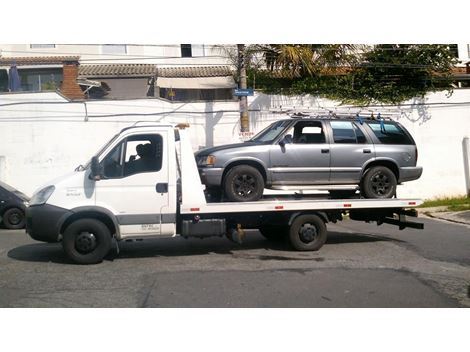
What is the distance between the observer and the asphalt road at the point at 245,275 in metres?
5.68

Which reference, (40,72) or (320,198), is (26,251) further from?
(40,72)

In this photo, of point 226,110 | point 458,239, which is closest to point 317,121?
point 458,239

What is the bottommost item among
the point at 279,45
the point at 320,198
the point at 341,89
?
the point at 320,198

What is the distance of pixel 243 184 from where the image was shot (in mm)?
8039

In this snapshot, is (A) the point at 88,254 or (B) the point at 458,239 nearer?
(A) the point at 88,254

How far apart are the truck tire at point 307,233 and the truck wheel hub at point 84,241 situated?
340 centimetres

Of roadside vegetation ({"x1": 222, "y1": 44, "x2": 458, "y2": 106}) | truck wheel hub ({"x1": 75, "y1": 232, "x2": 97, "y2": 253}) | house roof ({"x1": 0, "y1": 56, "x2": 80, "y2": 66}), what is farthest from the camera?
house roof ({"x1": 0, "y1": 56, "x2": 80, "y2": 66})

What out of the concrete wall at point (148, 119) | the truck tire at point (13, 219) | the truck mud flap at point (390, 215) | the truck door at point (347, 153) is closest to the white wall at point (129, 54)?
the concrete wall at point (148, 119)

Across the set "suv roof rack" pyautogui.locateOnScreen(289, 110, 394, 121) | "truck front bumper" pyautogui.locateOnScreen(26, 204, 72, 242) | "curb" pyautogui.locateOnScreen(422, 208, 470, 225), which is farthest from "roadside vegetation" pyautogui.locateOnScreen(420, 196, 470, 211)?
"truck front bumper" pyautogui.locateOnScreen(26, 204, 72, 242)

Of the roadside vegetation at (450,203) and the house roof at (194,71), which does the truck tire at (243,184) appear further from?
the house roof at (194,71)

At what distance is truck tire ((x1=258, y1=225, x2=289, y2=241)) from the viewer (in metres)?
8.57

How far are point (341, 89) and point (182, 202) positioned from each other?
10.6 meters

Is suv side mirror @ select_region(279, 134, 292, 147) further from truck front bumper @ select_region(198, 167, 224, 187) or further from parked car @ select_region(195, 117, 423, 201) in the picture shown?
truck front bumper @ select_region(198, 167, 224, 187)

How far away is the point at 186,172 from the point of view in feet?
25.4
